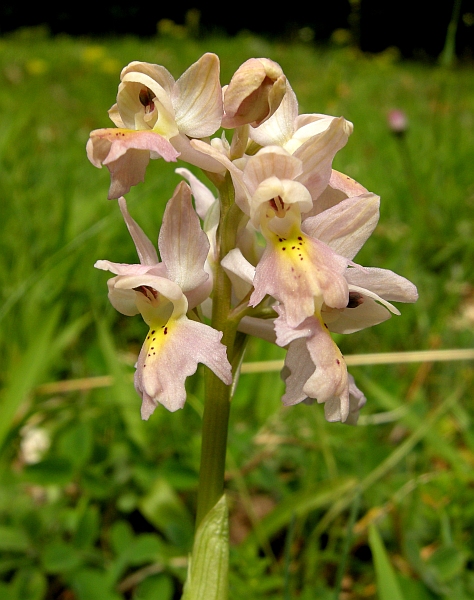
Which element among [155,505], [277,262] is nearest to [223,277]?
[277,262]

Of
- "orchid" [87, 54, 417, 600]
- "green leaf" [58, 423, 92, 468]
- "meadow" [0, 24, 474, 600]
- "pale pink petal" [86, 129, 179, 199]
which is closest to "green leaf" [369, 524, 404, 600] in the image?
"meadow" [0, 24, 474, 600]

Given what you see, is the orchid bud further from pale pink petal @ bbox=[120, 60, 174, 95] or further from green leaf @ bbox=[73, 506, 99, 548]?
green leaf @ bbox=[73, 506, 99, 548]

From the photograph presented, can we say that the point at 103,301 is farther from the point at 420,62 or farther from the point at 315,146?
the point at 420,62

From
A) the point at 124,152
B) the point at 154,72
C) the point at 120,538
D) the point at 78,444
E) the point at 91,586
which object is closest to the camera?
the point at 124,152

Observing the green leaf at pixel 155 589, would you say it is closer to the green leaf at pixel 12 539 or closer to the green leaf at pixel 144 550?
the green leaf at pixel 144 550

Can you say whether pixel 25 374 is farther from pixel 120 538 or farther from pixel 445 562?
pixel 445 562

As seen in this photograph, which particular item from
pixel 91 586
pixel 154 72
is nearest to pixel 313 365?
pixel 154 72
